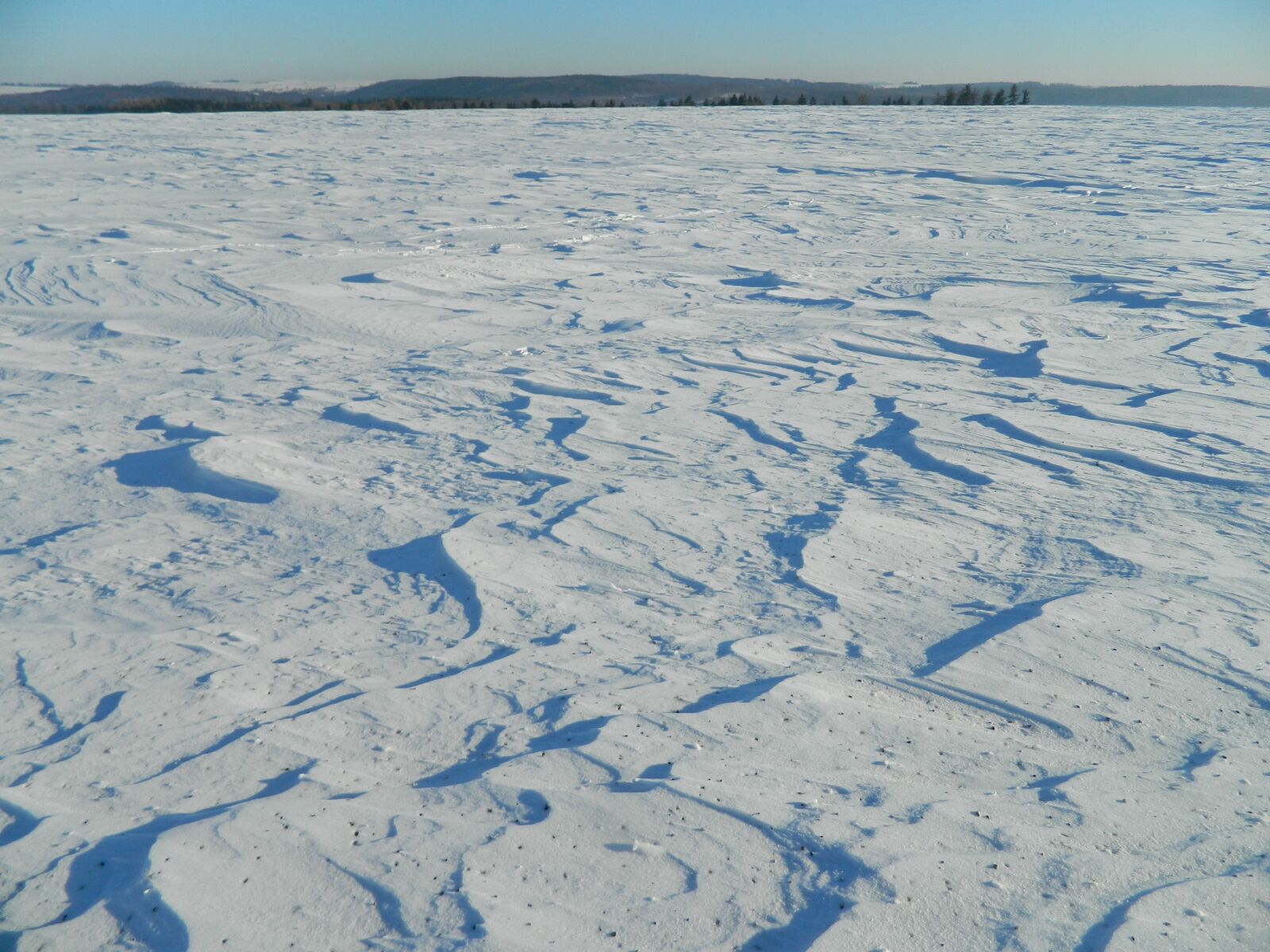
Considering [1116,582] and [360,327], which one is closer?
[1116,582]

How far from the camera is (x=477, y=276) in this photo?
242 inches

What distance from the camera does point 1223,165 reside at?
1168cm

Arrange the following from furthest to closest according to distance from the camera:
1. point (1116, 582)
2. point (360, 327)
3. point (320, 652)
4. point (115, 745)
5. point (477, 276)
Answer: point (477, 276)
point (360, 327)
point (1116, 582)
point (320, 652)
point (115, 745)

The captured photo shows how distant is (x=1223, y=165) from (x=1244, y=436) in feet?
33.6

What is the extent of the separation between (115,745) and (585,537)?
133 centimetres

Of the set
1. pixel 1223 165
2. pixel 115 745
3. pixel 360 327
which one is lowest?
pixel 115 745

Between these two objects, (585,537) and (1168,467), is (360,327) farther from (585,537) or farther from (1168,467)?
(1168,467)

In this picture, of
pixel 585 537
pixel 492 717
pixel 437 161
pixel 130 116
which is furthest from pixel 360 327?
pixel 130 116

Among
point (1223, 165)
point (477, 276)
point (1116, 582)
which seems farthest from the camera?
point (1223, 165)

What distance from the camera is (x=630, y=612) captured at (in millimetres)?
2439

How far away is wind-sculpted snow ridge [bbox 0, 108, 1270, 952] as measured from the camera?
5.30 feet

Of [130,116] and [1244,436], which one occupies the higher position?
[130,116]

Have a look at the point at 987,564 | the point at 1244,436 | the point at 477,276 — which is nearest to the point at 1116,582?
the point at 987,564

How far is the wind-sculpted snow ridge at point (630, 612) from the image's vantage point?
5.30 ft
